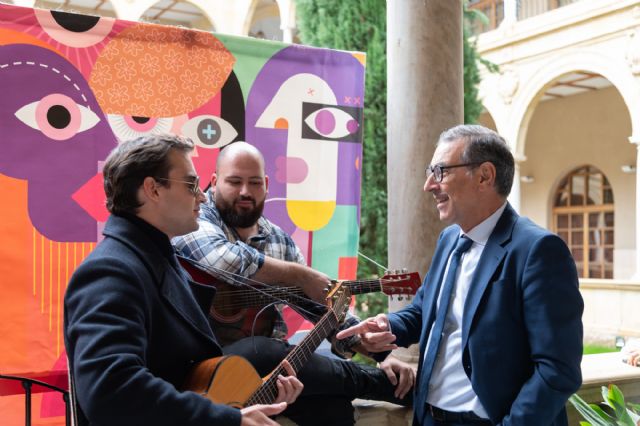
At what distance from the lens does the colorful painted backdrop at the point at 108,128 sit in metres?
3.06

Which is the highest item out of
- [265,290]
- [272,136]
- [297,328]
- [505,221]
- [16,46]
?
[16,46]

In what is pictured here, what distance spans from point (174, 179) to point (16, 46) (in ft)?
5.22

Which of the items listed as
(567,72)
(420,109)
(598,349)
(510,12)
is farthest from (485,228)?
(510,12)

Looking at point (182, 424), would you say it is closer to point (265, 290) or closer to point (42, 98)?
point (265, 290)

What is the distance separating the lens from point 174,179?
1.93 meters

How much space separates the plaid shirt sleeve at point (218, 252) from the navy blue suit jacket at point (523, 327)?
0.86 m

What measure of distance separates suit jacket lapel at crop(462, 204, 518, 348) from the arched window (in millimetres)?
15882

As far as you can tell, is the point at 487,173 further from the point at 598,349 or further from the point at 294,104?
the point at 598,349

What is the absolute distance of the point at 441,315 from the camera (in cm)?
231

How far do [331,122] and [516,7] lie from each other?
557 inches

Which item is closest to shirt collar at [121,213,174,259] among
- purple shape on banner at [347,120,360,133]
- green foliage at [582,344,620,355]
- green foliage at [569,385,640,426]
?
green foliage at [569,385,640,426]

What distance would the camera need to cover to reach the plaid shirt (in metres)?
2.57

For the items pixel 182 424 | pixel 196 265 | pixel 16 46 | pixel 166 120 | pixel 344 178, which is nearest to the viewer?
pixel 182 424

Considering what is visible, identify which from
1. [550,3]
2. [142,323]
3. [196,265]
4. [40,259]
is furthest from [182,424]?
[550,3]
